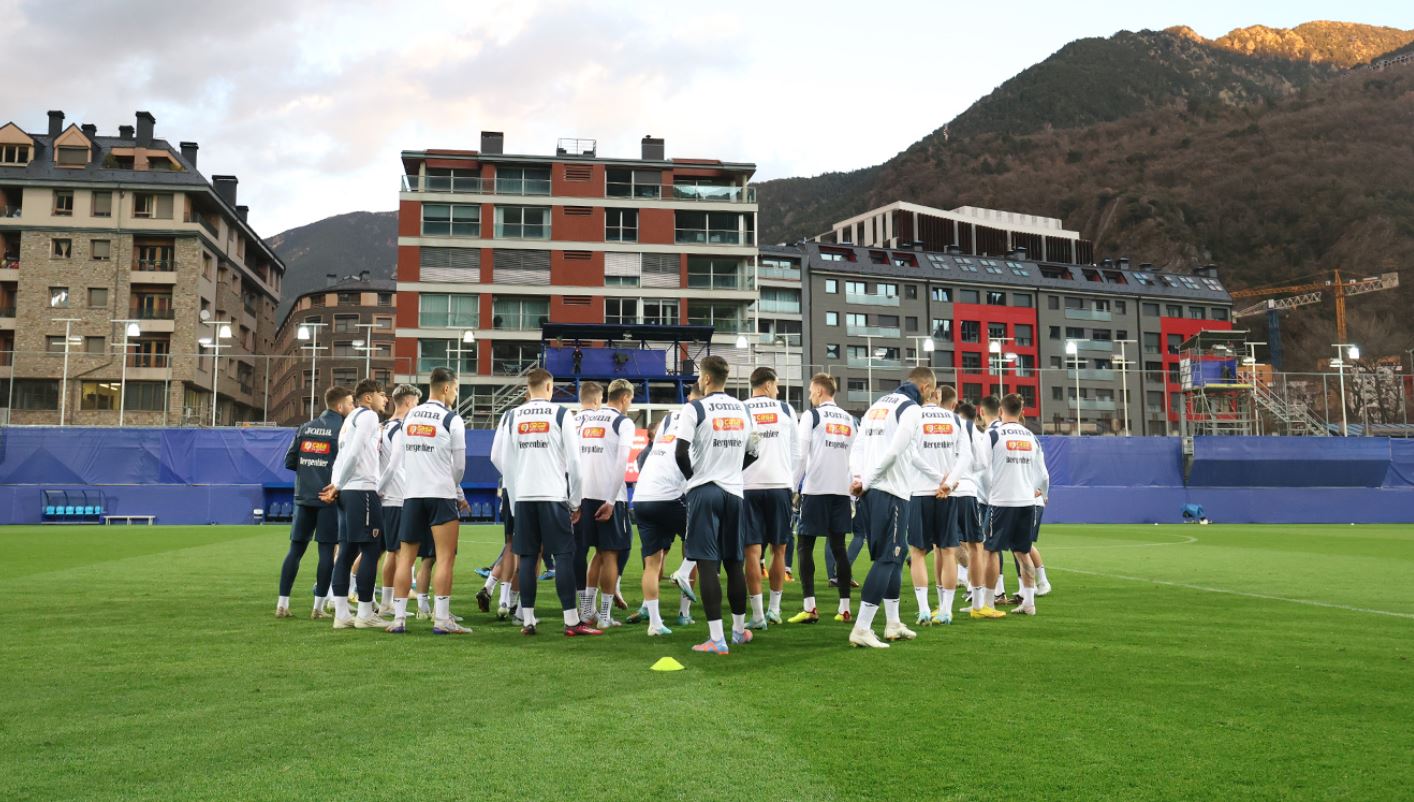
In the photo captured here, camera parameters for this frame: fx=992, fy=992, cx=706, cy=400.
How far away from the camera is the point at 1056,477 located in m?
35.6

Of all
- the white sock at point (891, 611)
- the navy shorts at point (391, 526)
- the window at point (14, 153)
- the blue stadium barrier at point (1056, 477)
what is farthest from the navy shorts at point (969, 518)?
the window at point (14, 153)

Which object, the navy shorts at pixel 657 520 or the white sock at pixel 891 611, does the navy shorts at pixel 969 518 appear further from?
the navy shorts at pixel 657 520

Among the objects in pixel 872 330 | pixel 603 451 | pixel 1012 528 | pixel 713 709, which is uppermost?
pixel 872 330

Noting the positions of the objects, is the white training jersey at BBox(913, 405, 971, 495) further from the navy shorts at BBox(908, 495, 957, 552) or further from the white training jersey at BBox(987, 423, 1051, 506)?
the white training jersey at BBox(987, 423, 1051, 506)

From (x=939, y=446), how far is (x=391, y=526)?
535 centimetres

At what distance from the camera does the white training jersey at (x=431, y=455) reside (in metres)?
8.92

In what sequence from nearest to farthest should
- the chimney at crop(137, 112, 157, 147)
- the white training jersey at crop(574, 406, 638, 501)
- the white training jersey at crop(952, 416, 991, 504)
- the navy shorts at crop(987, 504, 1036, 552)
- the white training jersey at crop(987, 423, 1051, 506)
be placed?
the white training jersey at crop(574, 406, 638, 501) < the navy shorts at crop(987, 504, 1036, 552) < the white training jersey at crop(987, 423, 1051, 506) < the white training jersey at crop(952, 416, 991, 504) < the chimney at crop(137, 112, 157, 147)

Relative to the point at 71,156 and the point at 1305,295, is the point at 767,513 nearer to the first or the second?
the point at 71,156

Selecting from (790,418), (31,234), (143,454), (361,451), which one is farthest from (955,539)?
(31,234)

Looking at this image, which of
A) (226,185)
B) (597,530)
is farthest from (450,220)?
(597,530)

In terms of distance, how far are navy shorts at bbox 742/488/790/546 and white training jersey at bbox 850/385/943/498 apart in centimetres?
69

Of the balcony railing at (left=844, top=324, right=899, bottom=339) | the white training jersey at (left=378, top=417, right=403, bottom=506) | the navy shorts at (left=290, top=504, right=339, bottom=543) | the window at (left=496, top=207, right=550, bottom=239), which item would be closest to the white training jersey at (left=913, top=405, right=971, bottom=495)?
the white training jersey at (left=378, top=417, right=403, bottom=506)

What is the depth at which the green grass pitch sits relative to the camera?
415cm

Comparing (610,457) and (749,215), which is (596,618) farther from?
(749,215)
